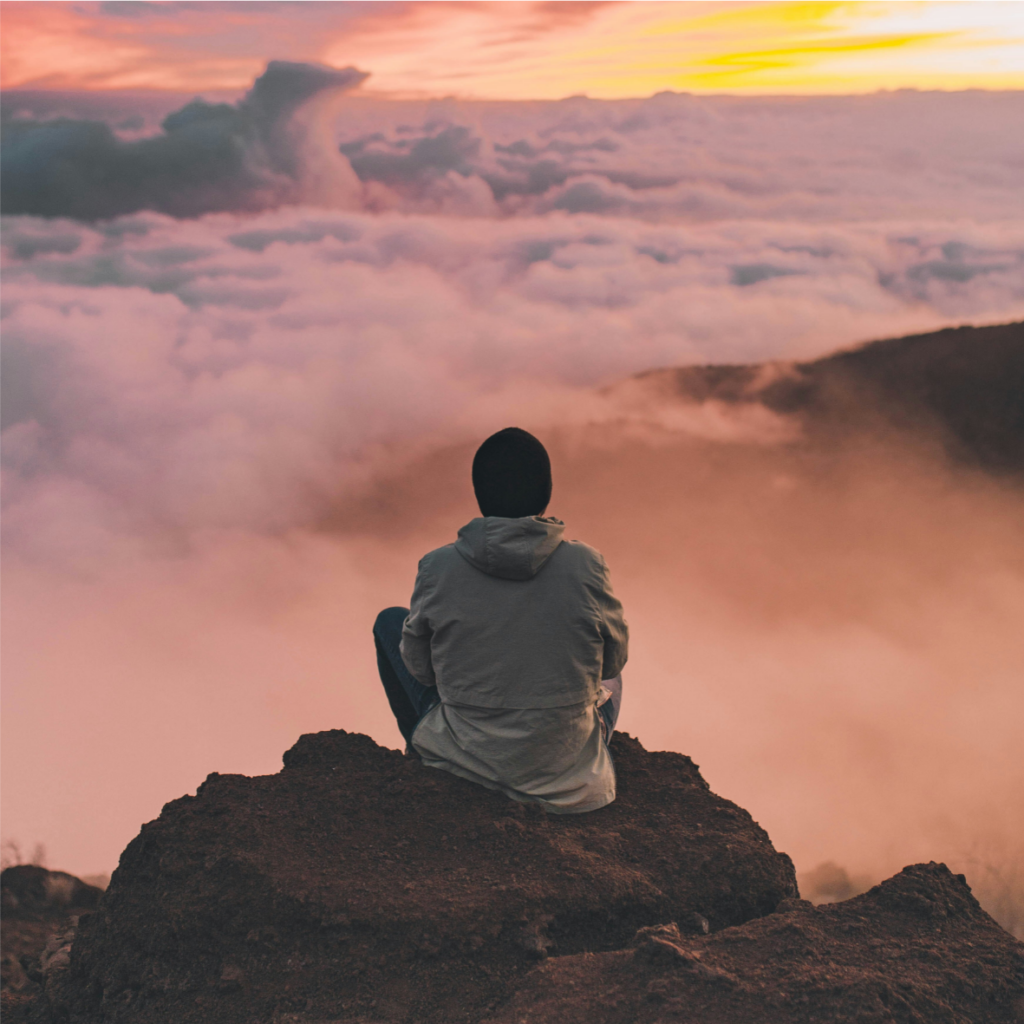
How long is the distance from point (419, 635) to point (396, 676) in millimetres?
562

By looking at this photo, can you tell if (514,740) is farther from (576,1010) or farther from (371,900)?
A: (576,1010)

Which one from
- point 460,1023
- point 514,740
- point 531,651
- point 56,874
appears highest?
point 531,651

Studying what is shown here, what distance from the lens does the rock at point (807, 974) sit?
2936mm

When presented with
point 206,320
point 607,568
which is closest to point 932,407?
point 607,568

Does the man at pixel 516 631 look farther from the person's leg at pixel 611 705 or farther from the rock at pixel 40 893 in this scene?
the rock at pixel 40 893

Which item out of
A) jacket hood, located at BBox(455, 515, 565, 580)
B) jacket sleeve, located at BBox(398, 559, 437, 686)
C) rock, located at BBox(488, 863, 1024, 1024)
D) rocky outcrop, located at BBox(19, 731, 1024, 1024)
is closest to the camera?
rock, located at BBox(488, 863, 1024, 1024)

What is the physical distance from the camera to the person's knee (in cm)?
449

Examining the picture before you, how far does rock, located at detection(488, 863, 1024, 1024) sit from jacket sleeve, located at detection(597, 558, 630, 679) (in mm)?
1129

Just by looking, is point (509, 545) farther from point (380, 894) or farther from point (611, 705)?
point (380, 894)

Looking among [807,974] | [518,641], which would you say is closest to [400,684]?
[518,641]

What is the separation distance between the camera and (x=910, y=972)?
3.19m

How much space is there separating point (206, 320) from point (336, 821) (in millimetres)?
103379

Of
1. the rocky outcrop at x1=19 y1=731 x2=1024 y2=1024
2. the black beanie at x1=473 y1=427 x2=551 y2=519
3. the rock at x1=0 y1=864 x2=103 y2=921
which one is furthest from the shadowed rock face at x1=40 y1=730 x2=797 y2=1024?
the rock at x1=0 y1=864 x2=103 y2=921

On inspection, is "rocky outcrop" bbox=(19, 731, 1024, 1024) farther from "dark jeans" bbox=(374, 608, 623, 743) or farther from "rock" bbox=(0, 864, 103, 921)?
"rock" bbox=(0, 864, 103, 921)
